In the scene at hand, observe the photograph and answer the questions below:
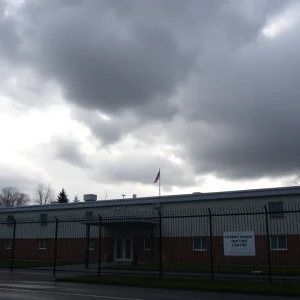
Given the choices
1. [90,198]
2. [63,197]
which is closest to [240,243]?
[90,198]

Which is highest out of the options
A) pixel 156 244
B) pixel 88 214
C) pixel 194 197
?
pixel 194 197

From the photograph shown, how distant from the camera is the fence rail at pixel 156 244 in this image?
85.4ft

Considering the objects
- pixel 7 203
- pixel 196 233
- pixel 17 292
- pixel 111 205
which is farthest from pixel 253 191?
pixel 7 203

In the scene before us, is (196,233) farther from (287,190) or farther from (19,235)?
(19,235)

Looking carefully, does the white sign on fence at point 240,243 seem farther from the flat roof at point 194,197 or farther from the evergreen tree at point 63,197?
the evergreen tree at point 63,197

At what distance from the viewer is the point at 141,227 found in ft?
121

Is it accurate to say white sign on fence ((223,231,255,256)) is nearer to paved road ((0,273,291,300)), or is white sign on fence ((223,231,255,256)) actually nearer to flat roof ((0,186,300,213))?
paved road ((0,273,291,300))

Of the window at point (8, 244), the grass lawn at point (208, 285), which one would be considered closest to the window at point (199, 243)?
the grass lawn at point (208, 285)

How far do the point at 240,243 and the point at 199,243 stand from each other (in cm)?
1450

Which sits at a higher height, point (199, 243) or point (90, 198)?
point (90, 198)

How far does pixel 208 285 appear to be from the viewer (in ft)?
55.6

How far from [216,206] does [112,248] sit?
33.6ft

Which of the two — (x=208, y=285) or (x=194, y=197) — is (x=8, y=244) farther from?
(x=208, y=285)

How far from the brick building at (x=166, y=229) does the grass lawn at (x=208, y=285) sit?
7.30 meters
